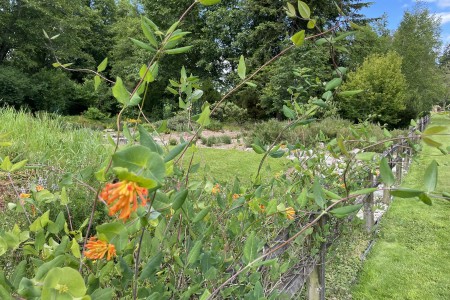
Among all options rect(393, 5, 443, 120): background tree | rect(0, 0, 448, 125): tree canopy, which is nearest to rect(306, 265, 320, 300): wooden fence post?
rect(0, 0, 448, 125): tree canopy

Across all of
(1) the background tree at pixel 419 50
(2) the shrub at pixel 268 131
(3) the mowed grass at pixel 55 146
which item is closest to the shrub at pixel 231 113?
(2) the shrub at pixel 268 131

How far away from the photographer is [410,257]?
274cm

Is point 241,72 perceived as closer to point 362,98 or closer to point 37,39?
point 362,98

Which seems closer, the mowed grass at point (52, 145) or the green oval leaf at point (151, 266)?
the green oval leaf at point (151, 266)

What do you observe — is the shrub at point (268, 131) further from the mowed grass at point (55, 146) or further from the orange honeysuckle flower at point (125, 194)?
the orange honeysuckle flower at point (125, 194)

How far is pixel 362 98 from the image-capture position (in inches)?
510

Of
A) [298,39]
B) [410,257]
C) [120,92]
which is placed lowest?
[410,257]

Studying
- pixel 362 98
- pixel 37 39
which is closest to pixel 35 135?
pixel 362 98

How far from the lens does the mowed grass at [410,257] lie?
2.28 meters

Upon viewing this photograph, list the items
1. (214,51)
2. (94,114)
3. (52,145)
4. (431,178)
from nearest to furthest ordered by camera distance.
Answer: (431,178)
(52,145)
(94,114)
(214,51)

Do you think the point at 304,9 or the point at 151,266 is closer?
the point at 151,266

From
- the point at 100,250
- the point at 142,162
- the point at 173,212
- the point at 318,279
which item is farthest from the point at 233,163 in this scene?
the point at 142,162

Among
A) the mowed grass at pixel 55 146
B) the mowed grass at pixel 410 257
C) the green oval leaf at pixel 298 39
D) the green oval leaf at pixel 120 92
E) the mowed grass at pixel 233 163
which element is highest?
the green oval leaf at pixel 298 39

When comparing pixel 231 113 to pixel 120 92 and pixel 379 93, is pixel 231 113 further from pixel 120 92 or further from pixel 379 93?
pixel 120 92
